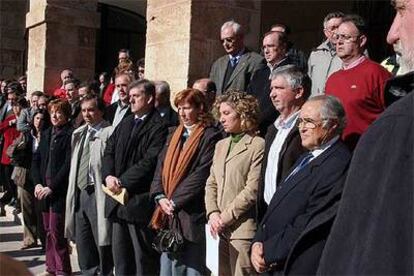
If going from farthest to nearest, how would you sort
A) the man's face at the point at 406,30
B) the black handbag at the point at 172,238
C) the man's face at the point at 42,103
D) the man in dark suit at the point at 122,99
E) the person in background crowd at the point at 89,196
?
1. the man's face at the point at 42,103
2. the man in dark suit at the point at 122,99
3. the person in background crowd at the point at 89,196
4. the black handbag at the point at 172,238
5. the man's face at the point at 406,30

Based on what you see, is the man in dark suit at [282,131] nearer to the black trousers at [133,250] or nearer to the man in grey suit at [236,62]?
the man in grey suit at [236,62]

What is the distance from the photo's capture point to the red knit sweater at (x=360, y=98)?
3533mm

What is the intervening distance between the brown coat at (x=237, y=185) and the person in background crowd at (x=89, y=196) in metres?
1.44

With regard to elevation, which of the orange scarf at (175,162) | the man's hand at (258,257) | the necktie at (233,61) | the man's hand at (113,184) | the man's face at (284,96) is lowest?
the man's hand at (258,257)

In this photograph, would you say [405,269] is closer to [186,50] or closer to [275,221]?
[275,221]

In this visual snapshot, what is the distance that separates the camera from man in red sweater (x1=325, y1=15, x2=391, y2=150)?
3541mm

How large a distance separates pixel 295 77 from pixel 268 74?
899mm

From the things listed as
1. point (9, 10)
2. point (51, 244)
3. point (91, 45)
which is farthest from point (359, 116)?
point (9, 10)

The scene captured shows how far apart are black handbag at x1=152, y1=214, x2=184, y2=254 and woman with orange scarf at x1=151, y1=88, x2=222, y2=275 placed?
0.10ft

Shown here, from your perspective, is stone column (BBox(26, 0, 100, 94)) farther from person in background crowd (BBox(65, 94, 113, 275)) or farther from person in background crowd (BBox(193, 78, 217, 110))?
person in background crowd (BBox(193, 78, 217, 110))

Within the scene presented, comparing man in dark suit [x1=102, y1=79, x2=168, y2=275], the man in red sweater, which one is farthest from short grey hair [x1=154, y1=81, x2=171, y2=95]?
the man in red sweater

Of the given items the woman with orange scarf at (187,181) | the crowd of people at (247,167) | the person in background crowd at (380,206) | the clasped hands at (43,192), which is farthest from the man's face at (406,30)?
the clasped hands at (43,192)

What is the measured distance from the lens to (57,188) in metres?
5.82

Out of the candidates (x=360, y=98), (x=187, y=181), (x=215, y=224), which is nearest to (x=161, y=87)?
(x=187, y=181)
